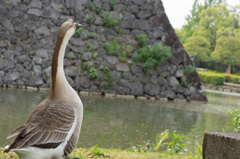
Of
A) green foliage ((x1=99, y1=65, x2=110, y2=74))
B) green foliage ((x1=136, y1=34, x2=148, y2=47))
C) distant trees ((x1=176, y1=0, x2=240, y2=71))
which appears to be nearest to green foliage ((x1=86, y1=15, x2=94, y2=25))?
green foliage ((x1=99, y1=65, x2=110, y2=74))

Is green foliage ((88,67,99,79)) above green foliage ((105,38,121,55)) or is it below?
below

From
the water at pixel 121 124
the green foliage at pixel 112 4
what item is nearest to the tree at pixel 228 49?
the green foliage at pixel 112 4

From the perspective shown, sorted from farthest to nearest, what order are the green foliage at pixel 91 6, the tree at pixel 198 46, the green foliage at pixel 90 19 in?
1. the tree at pixel 198 46
2. the green foliage at pixel 91 6
3. the green foliage at pixel 90 19

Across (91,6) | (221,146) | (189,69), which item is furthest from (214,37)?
(221,146)

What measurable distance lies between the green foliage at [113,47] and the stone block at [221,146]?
1132cm

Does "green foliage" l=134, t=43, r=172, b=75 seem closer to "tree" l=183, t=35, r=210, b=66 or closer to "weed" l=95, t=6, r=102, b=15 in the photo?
"weed" l=95, t=6, r=102, b=15

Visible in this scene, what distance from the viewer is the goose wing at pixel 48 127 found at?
7.36ft

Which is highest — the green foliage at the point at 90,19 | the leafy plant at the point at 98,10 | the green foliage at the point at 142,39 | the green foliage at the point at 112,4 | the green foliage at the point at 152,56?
the green foliage at the point at 112,4

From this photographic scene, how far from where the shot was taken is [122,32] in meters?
15.1

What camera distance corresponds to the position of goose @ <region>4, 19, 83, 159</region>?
2.24 meters

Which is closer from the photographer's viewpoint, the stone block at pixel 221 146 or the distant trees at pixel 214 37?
the stone block at pixel 221 146

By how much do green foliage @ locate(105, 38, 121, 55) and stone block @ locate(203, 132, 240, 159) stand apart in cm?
A: 1132

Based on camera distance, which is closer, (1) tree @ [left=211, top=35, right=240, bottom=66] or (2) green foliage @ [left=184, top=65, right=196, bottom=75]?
(2) green foliage @ [left=184, top=65, right=196, bottom=75]

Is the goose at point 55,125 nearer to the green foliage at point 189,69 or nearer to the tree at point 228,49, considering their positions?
the green foliage at point 189,69
